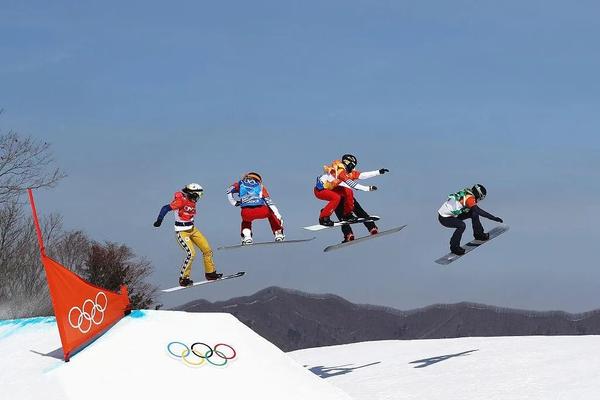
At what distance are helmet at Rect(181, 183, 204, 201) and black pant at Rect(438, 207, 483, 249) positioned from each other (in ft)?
19.5

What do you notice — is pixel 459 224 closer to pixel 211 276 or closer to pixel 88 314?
pixel 211 276

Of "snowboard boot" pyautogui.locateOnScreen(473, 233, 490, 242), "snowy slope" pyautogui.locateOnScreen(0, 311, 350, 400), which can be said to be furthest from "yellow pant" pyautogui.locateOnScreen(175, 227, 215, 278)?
"snowboard boot" pyautogui.locateOnScreen(473, 233, 490, 242)

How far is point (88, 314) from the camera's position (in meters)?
17.5

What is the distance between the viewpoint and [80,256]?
48750 millimetres

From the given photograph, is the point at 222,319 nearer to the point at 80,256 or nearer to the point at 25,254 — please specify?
the point at 25,254

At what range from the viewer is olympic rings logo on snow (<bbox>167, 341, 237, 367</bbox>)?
693 inches

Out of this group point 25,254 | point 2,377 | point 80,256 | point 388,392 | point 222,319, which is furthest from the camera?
point 80,256

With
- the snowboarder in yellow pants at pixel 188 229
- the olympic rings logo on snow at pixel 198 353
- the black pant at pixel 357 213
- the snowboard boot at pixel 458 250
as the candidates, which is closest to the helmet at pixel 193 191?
the snowboarder in yellow pants at pixel 188 229

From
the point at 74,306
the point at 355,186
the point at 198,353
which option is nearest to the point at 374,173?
the point at 355,186

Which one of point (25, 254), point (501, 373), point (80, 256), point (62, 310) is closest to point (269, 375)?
point (62, 310)

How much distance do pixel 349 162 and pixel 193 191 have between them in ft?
12.7

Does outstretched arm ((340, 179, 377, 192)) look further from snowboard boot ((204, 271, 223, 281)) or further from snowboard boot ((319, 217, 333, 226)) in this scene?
snowboard boot ((204, 271, 223, 281))

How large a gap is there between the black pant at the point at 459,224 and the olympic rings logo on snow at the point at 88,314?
8.40 metres

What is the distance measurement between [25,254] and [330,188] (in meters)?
27.8
